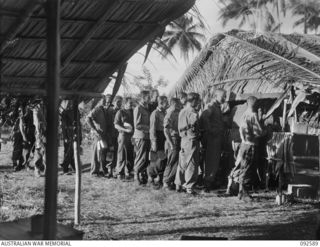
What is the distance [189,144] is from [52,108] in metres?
7.75

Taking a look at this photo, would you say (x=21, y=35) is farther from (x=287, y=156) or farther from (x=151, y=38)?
(x=287, y=156)

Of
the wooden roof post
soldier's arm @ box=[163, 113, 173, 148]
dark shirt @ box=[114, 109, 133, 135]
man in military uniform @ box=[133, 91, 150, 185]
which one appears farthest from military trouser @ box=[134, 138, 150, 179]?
the wooden roof post

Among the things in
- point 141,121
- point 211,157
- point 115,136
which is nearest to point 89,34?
point 211,157

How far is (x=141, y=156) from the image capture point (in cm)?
1322

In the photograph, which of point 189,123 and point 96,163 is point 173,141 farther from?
point 96,163

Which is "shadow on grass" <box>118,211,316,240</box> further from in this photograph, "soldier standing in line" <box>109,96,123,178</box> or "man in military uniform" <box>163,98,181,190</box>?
"soldier standing in line" <box>109,96,123,178</box>

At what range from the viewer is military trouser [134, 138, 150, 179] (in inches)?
518

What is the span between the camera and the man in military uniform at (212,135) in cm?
1181

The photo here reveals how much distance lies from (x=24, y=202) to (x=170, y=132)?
342 centimetres

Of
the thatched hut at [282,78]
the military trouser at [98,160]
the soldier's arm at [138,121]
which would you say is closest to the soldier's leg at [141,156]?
the soldier's arm at [138,121]

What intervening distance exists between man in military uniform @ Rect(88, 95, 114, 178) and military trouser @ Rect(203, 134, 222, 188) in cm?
322

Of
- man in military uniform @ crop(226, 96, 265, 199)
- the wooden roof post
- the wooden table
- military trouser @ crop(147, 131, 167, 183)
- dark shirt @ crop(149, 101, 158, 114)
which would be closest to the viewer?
the wooden roof post

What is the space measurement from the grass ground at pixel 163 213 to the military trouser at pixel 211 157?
0.54m

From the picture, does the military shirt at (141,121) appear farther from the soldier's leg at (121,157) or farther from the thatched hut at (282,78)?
the thatched hut at (282,78)
